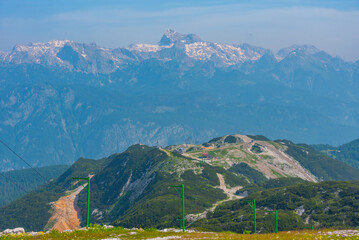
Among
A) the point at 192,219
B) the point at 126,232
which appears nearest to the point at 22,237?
the point at 126,232

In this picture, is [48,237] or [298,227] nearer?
[48,237]

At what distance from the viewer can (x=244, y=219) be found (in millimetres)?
179500

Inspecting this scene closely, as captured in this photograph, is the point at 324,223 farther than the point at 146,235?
Yes

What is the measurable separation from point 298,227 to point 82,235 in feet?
389

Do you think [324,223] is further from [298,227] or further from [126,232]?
[126,232]

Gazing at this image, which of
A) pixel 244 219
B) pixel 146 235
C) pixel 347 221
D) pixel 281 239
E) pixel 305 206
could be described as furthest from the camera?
pixel 305 206

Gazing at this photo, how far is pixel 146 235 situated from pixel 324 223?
384 ft

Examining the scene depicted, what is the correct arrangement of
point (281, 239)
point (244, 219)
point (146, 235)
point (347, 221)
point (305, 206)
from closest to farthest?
point (281, 239) → point (146, 235) → point (347, 221) → point (244, 219) → point (305, 206)

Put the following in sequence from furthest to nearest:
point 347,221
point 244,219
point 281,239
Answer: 1. point 244,219
2. point 347,221
3. point 281,239

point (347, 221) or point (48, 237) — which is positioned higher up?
point (48, 237)

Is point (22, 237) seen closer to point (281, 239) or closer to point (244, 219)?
point (281, 239)

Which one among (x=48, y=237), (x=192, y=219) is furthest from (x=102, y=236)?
(x=192, y=219)

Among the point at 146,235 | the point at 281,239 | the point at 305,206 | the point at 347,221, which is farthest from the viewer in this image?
the point at 305,206

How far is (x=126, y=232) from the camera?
69.5 metres
